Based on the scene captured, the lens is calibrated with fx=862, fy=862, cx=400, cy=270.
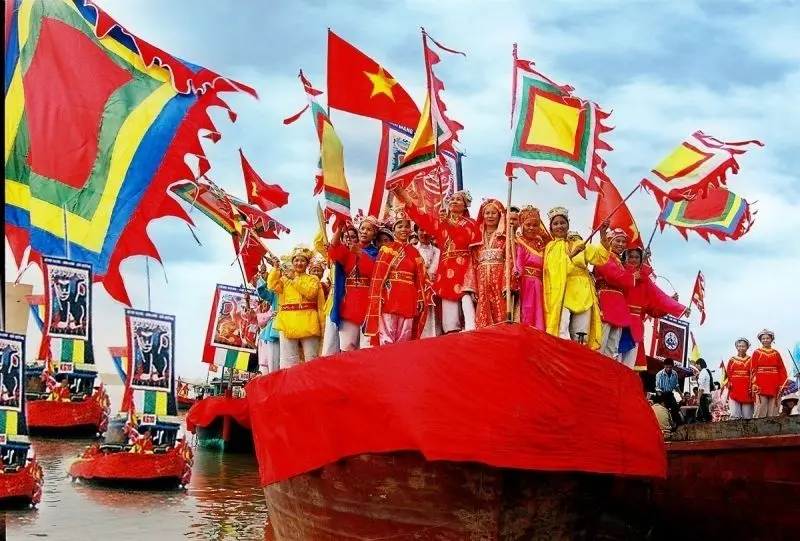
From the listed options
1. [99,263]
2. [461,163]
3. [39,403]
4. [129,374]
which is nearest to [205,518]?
[129,374]

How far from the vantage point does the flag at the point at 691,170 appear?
8.44m

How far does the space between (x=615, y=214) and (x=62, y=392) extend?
19.2 m

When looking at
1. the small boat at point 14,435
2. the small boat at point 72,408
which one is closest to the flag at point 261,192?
the small boat at point 14,435

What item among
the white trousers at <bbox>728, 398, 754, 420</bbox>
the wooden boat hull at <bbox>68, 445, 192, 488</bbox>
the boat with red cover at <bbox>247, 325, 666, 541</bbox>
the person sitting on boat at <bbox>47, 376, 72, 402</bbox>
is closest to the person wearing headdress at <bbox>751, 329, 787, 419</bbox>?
the white trousers at <bbox>728, 398, 754, 420</bbox>

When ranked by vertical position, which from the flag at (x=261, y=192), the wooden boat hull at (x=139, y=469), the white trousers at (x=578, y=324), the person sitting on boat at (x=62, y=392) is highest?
the flag at (x=261, y=192)

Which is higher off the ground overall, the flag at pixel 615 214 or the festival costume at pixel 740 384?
the flag at pixel 615 214

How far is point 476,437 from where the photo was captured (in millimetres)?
6379

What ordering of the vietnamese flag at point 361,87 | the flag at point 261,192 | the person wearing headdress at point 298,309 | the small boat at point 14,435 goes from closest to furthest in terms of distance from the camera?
the person wearing headdress at point 298,309 → the vietnamese flag at point 361,87 → the small boat at point 14,435 → the flag at point 261,192

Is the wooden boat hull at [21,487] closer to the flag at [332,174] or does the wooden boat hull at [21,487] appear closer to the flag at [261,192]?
the flag at [261,192]

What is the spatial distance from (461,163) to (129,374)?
6.80 meters

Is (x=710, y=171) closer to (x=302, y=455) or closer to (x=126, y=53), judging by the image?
(x=302, y=455)

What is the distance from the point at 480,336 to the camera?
22.1 ft

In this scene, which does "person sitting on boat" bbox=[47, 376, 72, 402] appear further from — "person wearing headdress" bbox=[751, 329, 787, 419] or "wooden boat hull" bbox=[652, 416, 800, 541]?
"wooden boat hull" bbox=[652, 416, 800, 541]

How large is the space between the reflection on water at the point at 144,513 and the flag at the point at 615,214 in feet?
21.0
